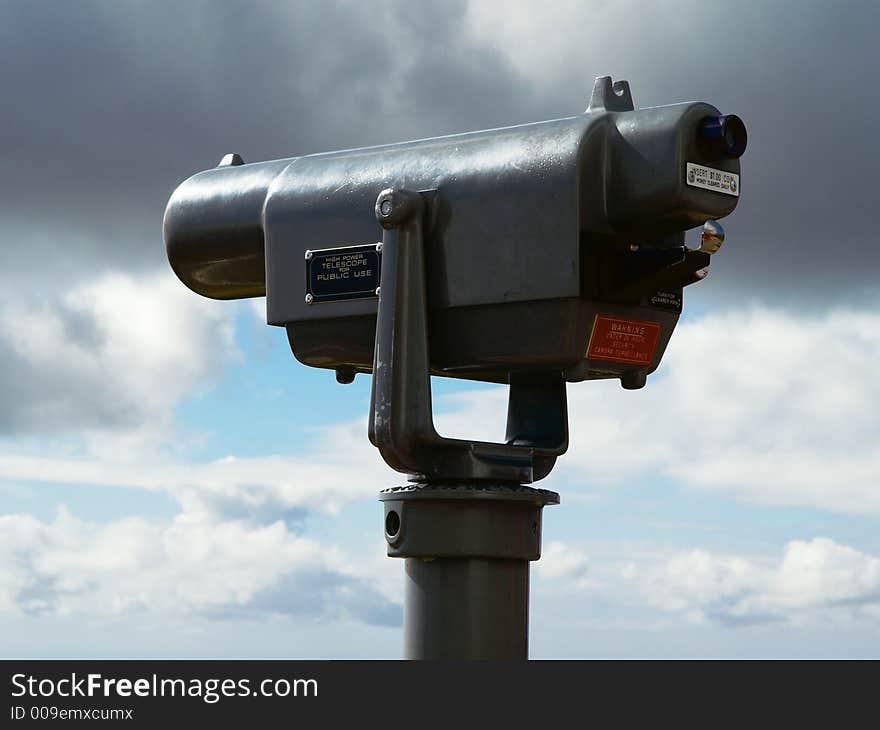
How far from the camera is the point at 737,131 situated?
539 cm

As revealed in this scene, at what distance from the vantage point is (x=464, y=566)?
18.3ft

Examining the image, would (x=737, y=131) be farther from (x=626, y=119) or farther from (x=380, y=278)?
(x=380, y=278)

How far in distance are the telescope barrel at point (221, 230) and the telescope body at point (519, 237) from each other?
1.2 inches

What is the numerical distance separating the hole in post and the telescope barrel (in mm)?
1279

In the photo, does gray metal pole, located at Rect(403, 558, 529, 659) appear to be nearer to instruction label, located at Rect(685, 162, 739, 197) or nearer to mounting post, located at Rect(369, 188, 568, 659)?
mounting post, located at Rect(369, 188, 568, 659)

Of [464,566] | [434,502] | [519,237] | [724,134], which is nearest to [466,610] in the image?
[464,566]

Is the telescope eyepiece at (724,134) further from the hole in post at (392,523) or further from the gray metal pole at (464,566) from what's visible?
the hole in post at (392,523)

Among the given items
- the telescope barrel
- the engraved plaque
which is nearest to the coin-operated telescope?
the engraved plaque

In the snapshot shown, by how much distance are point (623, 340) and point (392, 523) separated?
1.10m

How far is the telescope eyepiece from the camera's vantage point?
17.4ft

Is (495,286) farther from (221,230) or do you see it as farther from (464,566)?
(221,230)

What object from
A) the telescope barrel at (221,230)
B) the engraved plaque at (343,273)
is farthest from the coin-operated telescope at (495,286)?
the telescope barrel at (221,230)

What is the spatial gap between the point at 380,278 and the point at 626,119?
1.10 metres
